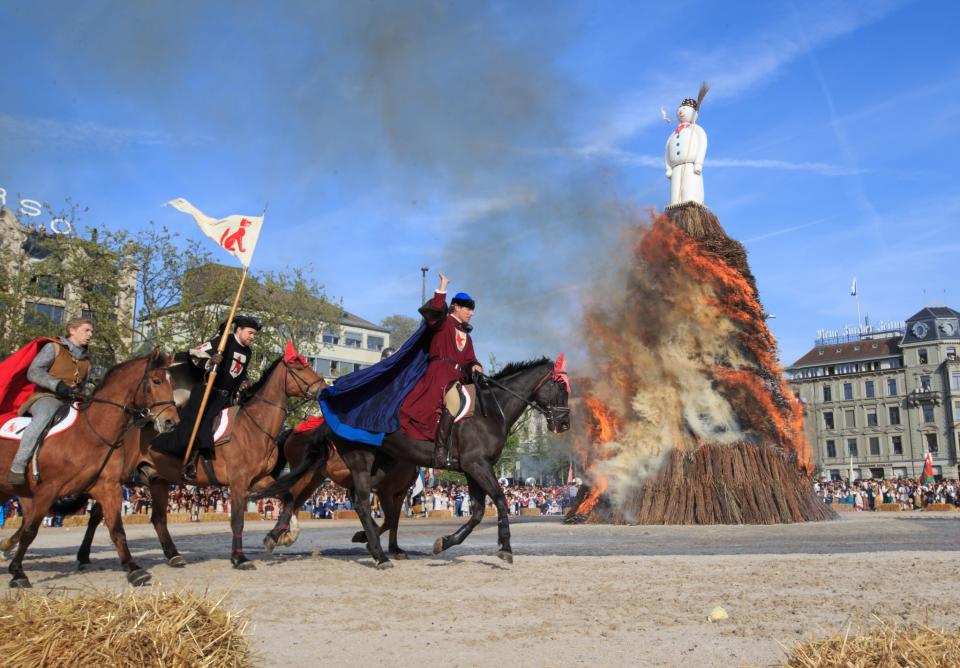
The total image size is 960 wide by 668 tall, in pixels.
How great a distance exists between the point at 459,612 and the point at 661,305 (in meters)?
19.8

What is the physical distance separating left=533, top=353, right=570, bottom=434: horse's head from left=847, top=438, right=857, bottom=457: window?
331 ft

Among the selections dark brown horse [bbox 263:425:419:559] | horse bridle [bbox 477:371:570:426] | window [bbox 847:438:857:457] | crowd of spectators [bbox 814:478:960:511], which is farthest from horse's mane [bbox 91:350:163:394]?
window [bbox 847:438:857:457]

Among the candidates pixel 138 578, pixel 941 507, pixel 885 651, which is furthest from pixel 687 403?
pixel 941 507

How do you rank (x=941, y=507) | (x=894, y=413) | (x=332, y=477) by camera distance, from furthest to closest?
(x=894, y=413) < (x=941, y=507) < (x=332, y=477)

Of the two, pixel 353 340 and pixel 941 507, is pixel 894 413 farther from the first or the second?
pixel 353 340

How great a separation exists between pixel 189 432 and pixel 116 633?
8.48 meters

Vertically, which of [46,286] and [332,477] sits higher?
[46,286]

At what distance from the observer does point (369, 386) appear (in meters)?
12.6

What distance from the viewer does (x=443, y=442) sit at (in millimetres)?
11992

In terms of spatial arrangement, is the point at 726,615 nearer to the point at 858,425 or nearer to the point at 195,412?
the point at 195,412

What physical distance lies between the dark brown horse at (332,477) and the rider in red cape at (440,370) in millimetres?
1194

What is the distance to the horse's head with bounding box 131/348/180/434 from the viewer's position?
9938 millimetres


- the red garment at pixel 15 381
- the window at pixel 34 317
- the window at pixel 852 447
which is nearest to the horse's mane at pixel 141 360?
the red garment at pixel 15 381

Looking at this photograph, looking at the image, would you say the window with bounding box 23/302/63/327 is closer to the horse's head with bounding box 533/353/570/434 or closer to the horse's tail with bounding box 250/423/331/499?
the horse's tail with bounding box 250/423/331/499
